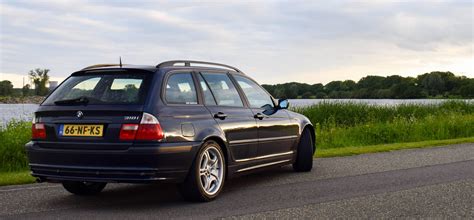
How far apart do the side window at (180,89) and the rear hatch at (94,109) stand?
0.27 metres

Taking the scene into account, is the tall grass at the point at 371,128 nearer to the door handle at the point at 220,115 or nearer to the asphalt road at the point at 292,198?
the asphalt road at the point at 292,198

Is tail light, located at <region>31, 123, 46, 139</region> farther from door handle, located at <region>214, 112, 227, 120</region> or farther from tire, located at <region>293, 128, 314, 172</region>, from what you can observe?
tire, located at <region>293, 128, 314, 172</region>

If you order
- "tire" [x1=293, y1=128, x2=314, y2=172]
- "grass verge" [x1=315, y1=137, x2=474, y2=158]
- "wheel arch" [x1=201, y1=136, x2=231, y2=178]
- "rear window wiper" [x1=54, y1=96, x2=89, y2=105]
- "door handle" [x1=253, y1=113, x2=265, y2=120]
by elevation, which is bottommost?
"grass verge" [x1=315, y1=137, x2=474, y2=158]

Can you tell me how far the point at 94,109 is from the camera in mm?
6441

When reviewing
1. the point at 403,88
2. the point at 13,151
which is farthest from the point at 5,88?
the point at 403,88

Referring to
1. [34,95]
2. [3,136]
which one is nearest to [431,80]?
[34,95]

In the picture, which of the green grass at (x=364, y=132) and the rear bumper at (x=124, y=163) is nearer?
the rear bumper at (x=124, y=163)

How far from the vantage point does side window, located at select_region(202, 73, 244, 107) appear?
24.6 feet

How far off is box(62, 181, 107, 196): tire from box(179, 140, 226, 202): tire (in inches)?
58.2

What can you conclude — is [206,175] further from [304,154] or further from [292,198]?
[304,154]

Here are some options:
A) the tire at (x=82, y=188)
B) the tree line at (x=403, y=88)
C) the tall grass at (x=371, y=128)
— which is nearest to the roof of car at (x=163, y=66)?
the tire at (x=82, y=188)

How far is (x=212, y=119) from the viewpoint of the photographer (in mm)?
7043

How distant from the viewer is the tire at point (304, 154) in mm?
9312

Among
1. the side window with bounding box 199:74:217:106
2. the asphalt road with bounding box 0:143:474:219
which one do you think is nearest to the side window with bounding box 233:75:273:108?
the side window with bounding box 199:74:217:106
